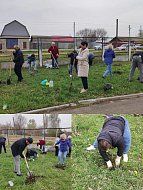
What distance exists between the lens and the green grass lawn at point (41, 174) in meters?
5.21

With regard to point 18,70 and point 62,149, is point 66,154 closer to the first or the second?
point 62,149

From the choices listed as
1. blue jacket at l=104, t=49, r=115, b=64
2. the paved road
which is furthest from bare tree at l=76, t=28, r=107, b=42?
the paved road

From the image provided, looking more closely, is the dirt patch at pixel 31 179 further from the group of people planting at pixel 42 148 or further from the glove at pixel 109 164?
the glove at pixel 109 164

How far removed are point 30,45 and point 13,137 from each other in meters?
17.9

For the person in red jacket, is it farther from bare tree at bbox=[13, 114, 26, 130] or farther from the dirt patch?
the dirt patch

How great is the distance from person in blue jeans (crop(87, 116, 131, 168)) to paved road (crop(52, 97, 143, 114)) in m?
2.18

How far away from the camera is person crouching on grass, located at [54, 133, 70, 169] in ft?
17.8

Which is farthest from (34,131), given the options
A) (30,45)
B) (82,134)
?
(30,45)

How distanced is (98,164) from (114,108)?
10.4 ft

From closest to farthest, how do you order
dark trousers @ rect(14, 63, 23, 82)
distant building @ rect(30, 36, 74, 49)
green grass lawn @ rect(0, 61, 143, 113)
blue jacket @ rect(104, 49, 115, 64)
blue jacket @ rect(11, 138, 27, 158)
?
blue jacket @ rect(11, 138, 27, 158) < green grass lawn @ rect(0, 61, 143, 113) < dark trousers @ rect(14, 63, 23, 82) < blue jacket @ rect(104, 49, 115, 64) < distant building @ rect(30, 36, 74, 49)

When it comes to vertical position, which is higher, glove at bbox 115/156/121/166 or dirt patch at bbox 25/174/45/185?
glove at bbox 115/156/121/166

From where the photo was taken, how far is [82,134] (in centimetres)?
594

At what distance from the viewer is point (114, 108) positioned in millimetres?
8773

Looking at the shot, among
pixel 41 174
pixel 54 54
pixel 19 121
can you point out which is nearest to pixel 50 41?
pixel 54 54
